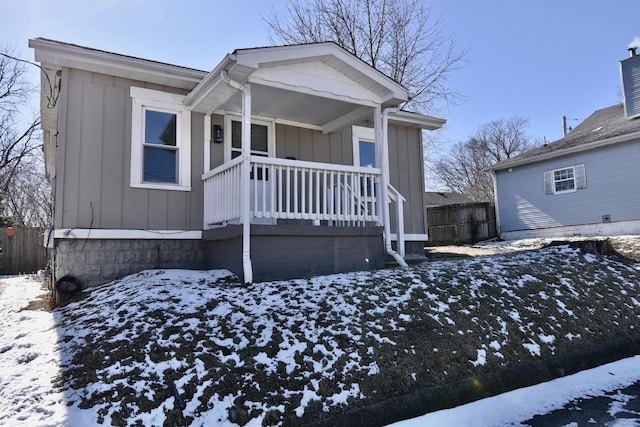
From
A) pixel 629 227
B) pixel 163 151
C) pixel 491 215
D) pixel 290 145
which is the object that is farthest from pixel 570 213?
pixel 163 151

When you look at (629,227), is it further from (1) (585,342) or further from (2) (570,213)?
(1) (585,342)

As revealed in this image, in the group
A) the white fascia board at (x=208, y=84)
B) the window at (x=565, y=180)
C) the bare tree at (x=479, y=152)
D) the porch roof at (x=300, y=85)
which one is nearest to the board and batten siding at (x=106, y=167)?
the white fascia board at (x=208, y=84)

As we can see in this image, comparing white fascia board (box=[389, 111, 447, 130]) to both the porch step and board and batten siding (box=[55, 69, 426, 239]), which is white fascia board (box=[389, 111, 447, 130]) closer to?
the porch step

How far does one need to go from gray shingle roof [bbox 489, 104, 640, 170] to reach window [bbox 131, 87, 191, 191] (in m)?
13.1

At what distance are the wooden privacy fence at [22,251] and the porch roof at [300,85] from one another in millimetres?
10567

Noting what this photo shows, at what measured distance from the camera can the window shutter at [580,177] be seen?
47.3 feet

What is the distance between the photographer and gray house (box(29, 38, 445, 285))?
233 inches

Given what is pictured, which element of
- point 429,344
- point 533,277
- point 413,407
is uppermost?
point 533,277

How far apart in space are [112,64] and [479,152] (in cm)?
3801

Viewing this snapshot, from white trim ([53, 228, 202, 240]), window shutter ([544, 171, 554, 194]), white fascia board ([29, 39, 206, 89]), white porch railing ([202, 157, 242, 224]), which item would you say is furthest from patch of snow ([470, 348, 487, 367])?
window shutter ([544, 171, 554, 194])

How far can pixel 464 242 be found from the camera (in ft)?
54.3

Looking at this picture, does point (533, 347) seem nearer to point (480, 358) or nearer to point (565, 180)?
point (480, 358)

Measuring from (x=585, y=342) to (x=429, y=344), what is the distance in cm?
207

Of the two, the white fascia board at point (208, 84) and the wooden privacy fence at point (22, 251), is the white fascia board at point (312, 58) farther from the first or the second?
the wooden privacy fence at point (22, 251)
